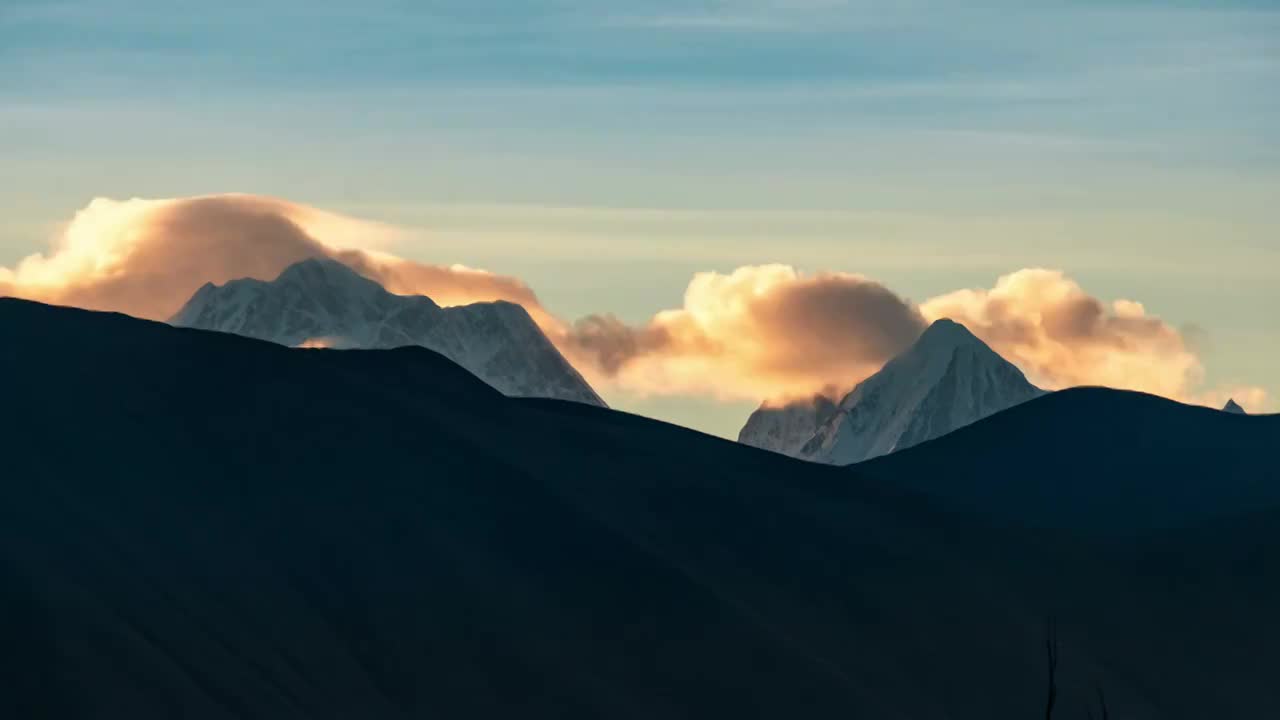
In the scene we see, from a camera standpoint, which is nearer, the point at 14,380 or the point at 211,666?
the point at 211,666

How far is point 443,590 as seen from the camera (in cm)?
16212

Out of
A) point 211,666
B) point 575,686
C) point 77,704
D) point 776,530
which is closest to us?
point 77,704

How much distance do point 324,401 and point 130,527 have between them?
134ft

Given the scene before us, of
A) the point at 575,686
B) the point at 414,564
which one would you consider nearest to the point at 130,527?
the point at 414,564

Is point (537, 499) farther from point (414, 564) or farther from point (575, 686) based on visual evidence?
point (575, 686)

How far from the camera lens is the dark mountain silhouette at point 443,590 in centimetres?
13988

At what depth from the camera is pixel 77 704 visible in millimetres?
124250

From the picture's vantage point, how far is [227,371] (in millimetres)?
195375

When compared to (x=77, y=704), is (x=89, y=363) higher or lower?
higher

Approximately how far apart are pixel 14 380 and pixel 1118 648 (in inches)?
3451

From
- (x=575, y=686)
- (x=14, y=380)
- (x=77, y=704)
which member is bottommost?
(x=77, y=704)

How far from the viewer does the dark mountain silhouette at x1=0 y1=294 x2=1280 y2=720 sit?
459 feet

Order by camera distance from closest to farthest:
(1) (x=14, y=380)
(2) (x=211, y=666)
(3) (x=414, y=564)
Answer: (2) (x=211, y=666) < (3) (x=414, y=564) < (1) (x=14, y=380)

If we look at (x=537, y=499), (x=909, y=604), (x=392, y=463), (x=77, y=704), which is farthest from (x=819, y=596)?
(x=77, y=704)
